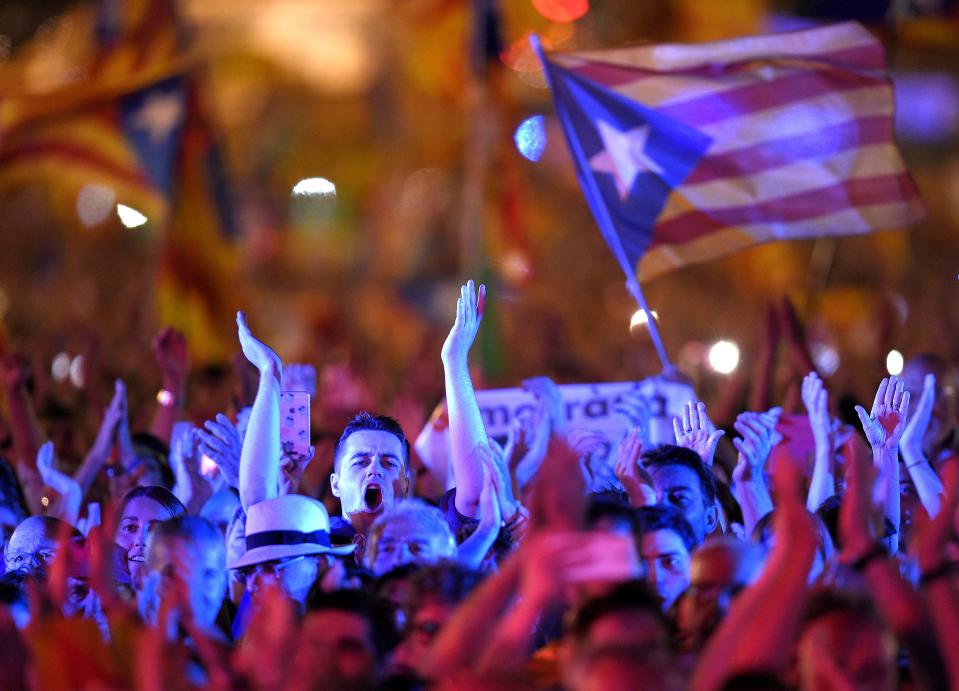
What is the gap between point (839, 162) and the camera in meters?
7.17

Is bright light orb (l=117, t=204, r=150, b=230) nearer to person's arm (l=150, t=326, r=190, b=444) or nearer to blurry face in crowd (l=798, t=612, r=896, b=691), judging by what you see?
person's arm (l=150, t=326, r=190, b=444)

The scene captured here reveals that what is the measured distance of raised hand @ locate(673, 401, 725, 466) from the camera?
578 cm

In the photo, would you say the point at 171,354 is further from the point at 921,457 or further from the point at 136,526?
the point at 921,457

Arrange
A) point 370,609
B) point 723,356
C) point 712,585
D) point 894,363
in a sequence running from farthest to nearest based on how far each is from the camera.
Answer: point 723,356, point 894,363, point 712,585, point 370,609

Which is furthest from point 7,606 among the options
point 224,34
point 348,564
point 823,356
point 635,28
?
point 224,34

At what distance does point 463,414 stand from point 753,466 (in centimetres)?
111

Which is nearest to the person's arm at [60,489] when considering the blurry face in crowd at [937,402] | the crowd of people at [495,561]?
the crowd of people at [495,561]

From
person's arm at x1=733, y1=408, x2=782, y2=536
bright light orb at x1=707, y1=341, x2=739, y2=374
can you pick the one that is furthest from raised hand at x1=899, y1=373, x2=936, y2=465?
bright light orb at x1=707, y1=341, x2=739, y2=374

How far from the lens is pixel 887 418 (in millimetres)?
5305

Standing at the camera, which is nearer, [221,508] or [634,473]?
[634,473]

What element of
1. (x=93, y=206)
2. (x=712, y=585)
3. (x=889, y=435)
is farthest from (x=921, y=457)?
(x=93, y=206)

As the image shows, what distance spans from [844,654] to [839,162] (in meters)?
4.08

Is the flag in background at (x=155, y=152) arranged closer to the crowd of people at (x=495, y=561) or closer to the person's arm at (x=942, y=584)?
the crowd of people at (x=495, y=561)

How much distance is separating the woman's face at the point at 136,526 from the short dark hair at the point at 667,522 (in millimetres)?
1558
